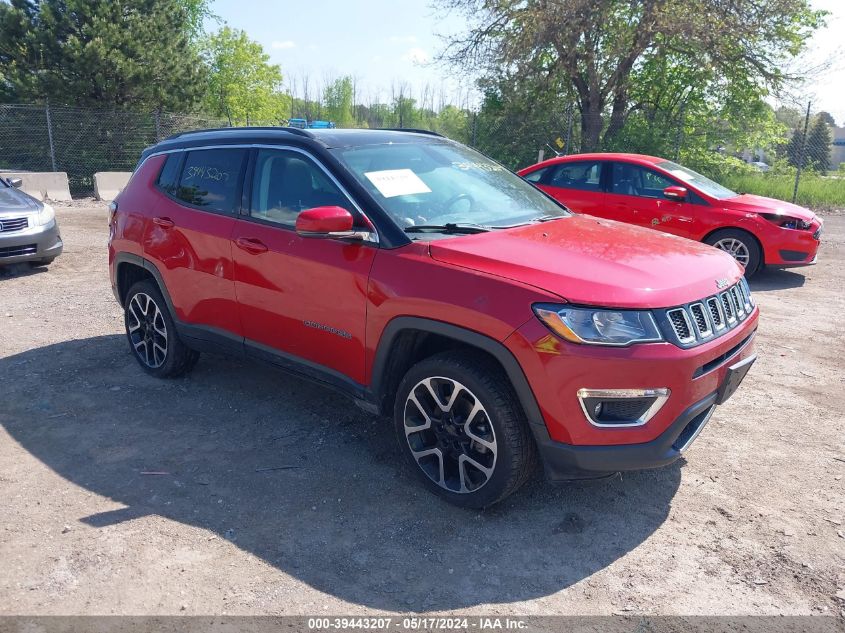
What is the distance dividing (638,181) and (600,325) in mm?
6748

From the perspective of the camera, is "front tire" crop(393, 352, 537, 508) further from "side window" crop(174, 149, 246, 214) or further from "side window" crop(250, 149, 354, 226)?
"side window" crop(174, 149, 246, 214)

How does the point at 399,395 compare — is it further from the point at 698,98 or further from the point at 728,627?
the point at 698,98

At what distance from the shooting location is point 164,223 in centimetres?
491

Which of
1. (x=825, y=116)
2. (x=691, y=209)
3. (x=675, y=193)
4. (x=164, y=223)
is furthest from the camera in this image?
(x=825, y=116)

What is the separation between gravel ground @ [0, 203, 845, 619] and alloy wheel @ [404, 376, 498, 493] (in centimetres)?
18

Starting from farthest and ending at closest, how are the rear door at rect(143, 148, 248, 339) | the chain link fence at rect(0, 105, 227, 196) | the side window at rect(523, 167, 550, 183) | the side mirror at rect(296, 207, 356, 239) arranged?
the chain link fence at rect(0, 105, 227, 196)
the side window at rect(523, 167, 550, 183)
the rear door at rect(143, 148, 248, 339)
the side mirror at rect(296, 207, 356, 239)

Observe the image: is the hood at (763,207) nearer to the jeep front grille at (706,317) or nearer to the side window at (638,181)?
the side window at (638,181)

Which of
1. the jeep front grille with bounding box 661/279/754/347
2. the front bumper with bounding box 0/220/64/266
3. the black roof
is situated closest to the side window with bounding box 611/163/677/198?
the black roof

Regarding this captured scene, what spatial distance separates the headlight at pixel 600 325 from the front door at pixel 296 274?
1110 millimetres

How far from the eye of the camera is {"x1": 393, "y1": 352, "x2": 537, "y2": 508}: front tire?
321 cm

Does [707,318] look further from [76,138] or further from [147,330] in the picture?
[76,138]

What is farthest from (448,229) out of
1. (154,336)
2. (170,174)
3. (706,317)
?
(154,336)

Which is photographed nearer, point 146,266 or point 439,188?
point 439,188

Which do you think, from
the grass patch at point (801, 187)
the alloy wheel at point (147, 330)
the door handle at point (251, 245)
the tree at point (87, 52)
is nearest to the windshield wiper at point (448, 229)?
the door handle at point (251, 245)
